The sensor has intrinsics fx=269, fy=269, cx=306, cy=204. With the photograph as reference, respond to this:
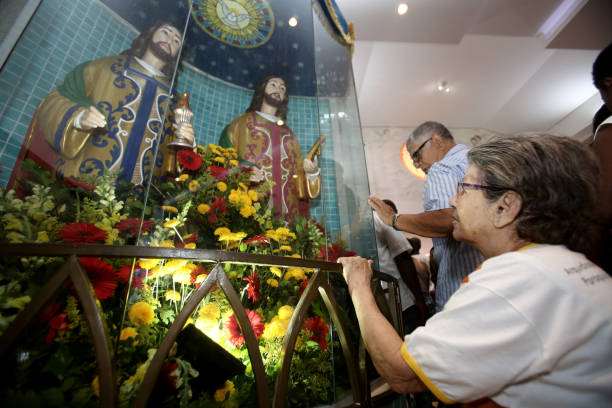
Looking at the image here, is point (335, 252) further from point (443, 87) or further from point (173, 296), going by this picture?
point (443, 87)

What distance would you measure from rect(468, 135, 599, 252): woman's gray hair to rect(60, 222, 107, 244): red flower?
3.92ft

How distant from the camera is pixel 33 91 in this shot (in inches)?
35.9

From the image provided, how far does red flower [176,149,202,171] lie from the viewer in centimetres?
157

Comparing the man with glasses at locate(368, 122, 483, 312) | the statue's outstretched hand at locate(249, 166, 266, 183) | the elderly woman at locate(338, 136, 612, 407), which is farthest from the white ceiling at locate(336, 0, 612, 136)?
the elderly woman at locate(338, 136, 612, 407)

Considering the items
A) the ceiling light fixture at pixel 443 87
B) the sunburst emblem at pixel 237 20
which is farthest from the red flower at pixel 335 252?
the ceiling light fixture at pixel 443 87

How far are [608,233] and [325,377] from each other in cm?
124

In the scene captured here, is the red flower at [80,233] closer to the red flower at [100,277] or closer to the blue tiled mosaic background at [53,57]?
the red flower at [100,277]

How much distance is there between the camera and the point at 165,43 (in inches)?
71.9

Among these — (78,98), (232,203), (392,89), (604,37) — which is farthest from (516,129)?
(78,98)

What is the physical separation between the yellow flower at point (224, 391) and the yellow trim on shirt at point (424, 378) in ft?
1.59

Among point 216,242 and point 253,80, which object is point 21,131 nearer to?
point 216,242

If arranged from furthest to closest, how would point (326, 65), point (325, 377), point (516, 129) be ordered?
point (516, 129) < point (326, 65) < point (325, 377)

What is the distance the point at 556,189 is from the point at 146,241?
1.34 m

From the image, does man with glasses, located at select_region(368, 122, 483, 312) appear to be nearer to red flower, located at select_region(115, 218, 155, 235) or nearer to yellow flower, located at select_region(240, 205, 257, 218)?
yellow flower, located at select_region(240, 205, 257, 218)
